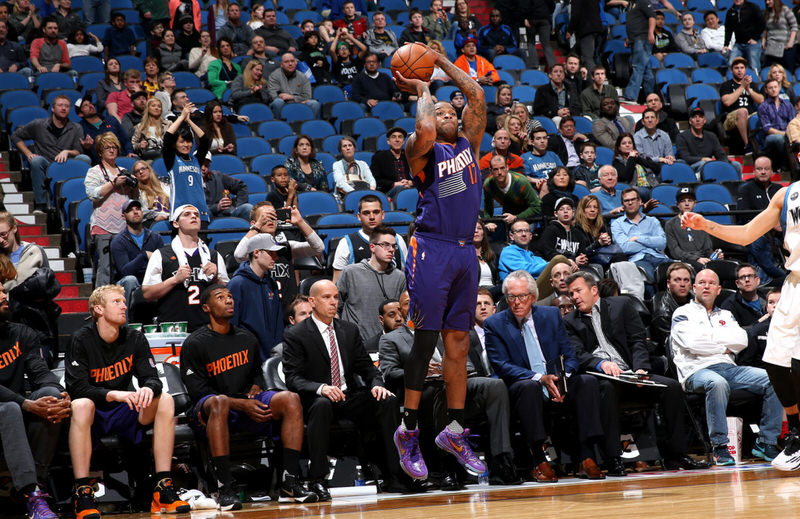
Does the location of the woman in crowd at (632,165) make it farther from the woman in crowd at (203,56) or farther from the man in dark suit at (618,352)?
the woman in crowd at (203,56)

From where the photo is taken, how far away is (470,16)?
14.2m

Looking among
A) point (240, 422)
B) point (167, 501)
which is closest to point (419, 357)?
point (240, 422)

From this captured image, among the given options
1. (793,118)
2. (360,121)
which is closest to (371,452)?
(360,121)

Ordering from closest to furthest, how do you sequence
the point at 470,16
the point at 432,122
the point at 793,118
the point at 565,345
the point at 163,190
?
1. the point at 432,122
2. the point at 565,345
3. the point at 163,190
4. the point at 793,118
5. the point at 470,16

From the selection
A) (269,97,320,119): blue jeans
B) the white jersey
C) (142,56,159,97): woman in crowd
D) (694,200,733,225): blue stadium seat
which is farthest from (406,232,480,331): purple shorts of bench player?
(269,97,320,119): blue jeans

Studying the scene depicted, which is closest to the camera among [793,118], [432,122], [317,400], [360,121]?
[432,122]

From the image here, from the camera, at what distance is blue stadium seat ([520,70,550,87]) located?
13.8m

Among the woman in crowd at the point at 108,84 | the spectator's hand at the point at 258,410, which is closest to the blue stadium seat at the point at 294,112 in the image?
the woman in crowd at the point at 108,84

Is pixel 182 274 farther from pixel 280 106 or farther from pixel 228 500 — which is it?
pixel 280 106

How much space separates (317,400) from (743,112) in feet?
29.6

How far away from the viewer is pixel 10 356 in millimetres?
5777

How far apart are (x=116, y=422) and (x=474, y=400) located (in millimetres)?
2293

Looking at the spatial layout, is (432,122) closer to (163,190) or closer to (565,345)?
(565,345)

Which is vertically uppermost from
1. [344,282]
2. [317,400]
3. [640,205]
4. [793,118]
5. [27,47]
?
[27,47]
